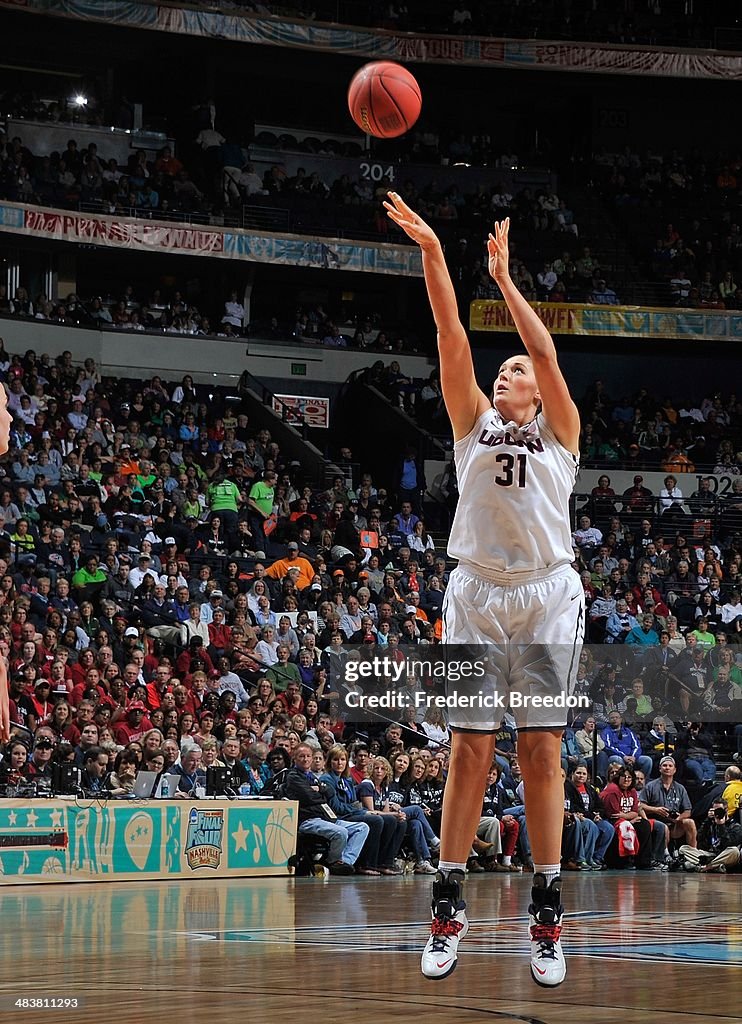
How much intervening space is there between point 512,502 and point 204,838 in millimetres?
9737

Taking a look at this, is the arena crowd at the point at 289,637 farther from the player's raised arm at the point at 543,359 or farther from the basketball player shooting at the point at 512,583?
the player's raised arm at the point at 543,359

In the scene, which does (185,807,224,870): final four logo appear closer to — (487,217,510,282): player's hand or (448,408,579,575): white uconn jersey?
(448,408,579,575): white uconn jersey

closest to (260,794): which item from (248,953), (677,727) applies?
(677,727)

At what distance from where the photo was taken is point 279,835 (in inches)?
625

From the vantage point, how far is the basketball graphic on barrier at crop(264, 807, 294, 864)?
1574cm

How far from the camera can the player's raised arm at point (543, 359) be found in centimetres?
634

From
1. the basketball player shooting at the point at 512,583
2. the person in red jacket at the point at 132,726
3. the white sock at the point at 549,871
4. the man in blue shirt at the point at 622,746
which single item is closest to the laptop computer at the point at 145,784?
the person in red jacket at the point at 132,726

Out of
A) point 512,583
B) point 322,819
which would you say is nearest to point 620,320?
point 322,819

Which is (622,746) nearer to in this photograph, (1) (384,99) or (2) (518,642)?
(1) (384,99)

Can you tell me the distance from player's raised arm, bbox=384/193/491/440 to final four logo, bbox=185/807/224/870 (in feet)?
30.7

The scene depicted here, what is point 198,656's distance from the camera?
736 inches

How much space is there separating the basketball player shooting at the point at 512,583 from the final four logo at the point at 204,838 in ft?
29.7

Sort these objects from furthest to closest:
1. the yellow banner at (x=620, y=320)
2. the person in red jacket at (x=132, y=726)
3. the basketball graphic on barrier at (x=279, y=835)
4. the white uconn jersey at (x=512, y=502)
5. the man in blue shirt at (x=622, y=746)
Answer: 1. the yellow banner at (x=620, y=320)
2. the man in blue shirt at (x=622, y=746)
3. the person in red jacket at (x=132, y=726)
4. the basketball graphic on barrier at (x=279, y=835)
5. the white uconn jersey at (x=512, y=502)

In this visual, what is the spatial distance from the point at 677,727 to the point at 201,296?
16710 millimetres
